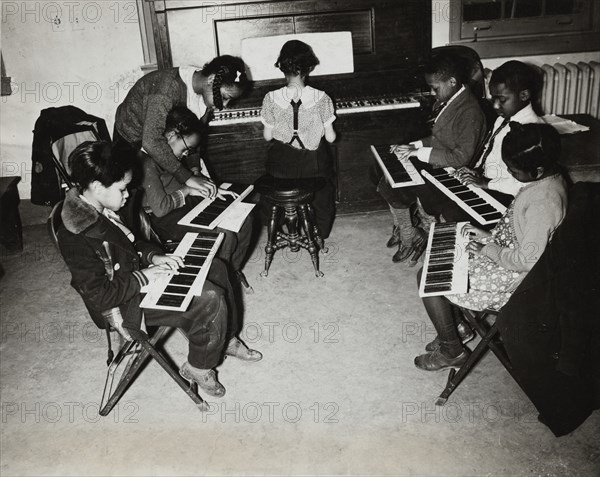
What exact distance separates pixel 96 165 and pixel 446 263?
1.64 meters

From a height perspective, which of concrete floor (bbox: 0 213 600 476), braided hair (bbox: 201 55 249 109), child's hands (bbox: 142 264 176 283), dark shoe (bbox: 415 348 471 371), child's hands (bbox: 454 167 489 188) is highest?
braided hair (bbox: 201 55 249 109)

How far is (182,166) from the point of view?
3.42 metres

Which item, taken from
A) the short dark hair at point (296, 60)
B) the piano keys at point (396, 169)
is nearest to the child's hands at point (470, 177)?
the piano keys at point (396, 169)

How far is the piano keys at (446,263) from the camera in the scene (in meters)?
2.54

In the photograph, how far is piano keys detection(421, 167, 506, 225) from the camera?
2.98 meters

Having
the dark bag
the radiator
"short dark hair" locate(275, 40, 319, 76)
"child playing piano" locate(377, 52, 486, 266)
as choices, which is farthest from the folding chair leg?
the radiator

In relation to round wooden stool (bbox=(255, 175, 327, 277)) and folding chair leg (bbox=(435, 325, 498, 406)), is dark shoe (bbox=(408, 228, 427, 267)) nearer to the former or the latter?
round wooden stool (bbox=(255, 175, 327, 277))

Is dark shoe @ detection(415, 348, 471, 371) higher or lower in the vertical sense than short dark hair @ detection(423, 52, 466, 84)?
lower

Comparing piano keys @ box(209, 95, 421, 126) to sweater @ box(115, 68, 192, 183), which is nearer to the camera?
sweater @ box(115, 68, 192, 183)

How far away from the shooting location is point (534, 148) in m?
2.34

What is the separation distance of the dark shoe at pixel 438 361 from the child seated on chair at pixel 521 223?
14.2 inches

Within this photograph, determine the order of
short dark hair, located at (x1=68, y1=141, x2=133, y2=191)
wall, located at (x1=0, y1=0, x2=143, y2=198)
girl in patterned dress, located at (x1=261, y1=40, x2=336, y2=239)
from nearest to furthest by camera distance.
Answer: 1. short dark hair, located at (x1=68, y1=141, x2=133, y2=191)
2. girl in patterned dress, located at (x1=261, y1=40, x2=336, y2=239)
3. wall, located at (x1=0, y1=0, x2=143, y2=198)

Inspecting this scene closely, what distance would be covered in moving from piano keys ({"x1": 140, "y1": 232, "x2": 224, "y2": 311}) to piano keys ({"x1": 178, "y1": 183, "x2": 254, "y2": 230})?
0.21 m

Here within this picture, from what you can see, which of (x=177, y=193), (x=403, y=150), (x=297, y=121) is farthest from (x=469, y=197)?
(x=177, y=193)
